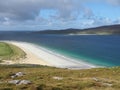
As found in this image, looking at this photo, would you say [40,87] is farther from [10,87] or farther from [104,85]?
[104,85]

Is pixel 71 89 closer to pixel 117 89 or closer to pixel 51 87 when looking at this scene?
pixel 51 87

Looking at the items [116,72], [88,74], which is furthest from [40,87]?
[116,72]

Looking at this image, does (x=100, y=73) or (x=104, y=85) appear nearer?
(x=104, y=85)

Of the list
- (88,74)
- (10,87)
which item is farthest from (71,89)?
(88,74)

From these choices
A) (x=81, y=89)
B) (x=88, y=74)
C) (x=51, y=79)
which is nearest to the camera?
(x=81, y=89)

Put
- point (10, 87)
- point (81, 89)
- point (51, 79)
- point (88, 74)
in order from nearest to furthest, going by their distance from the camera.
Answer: point (10, 87)
point (81, 89)
point (51, 79)
point (88, 74)

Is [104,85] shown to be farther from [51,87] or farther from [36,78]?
[36,78]

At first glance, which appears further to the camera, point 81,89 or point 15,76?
point 15,76

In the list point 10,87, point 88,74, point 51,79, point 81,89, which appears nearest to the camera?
point 10,87

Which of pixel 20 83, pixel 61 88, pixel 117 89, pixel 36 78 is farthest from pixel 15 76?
pixel 117 89
